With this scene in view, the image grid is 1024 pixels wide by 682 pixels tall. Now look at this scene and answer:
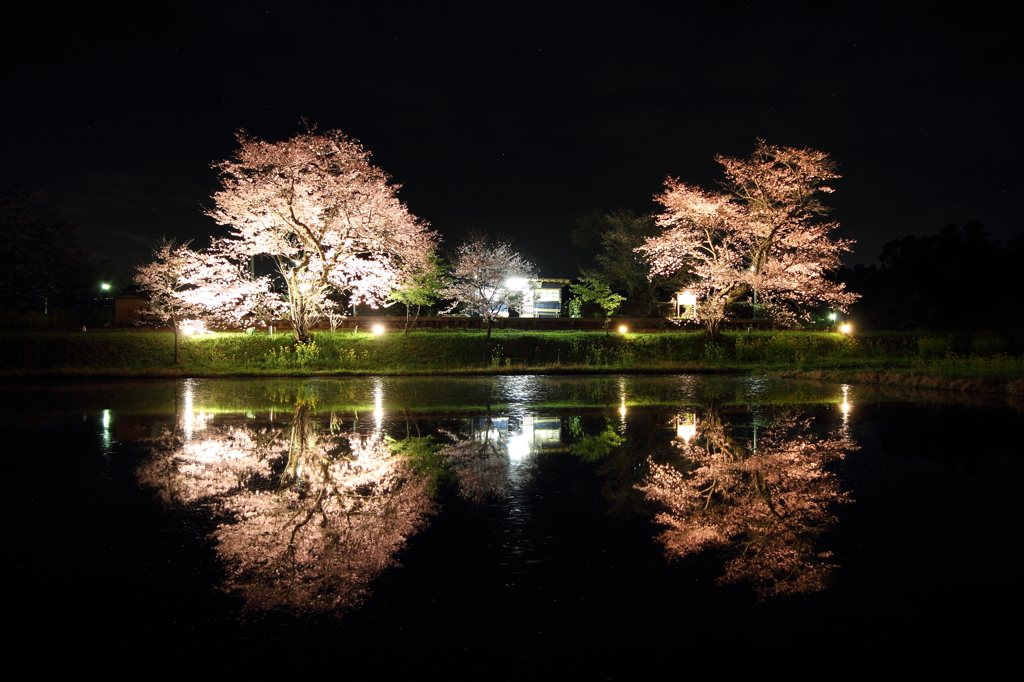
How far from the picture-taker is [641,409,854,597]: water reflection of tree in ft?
17.7

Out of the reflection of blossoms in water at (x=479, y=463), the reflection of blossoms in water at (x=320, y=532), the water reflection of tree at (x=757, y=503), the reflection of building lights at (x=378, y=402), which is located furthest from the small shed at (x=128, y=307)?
the water reflection of tree at (x=757, y=503)

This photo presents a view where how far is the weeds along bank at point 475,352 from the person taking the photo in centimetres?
2461

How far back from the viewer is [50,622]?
4.44 m

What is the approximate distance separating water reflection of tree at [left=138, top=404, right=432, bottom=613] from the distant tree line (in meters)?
43.6

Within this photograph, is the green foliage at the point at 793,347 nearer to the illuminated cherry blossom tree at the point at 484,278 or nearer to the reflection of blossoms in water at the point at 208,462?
the illuminated cherry blossom tree at the point at 484,278

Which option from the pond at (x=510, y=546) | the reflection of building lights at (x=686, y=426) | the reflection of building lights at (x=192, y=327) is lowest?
the pond at (x=510, y=546)

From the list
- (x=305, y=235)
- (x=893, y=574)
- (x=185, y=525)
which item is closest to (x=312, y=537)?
(x=185, y=525)

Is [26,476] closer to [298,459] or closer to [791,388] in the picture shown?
[298,459]

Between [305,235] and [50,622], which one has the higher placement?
[305,235]

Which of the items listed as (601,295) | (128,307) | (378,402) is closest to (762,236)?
(601,295)

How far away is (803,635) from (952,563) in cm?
214

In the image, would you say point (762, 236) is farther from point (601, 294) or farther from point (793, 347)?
point (601, 294)

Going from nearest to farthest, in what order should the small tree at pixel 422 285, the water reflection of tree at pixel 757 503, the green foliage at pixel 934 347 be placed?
the water reflection of tree at pixel 757 503 → the green foliage at pixel 934 347 → the small tree at pixel 422 285

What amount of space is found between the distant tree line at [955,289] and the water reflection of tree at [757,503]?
128ft
